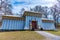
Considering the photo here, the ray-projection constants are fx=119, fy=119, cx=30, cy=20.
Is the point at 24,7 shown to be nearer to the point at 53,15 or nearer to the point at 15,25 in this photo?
the point at 15,25

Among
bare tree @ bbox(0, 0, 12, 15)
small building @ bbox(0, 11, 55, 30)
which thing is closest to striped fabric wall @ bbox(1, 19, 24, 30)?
small building @ bbox(0, 11, 55, 30)

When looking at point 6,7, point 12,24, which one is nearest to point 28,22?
point 12,24

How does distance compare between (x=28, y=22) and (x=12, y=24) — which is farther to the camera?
(x=28, y=22)

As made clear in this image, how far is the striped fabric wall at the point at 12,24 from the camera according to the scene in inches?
171

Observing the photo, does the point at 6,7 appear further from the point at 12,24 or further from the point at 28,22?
the point at 28,22

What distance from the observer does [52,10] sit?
463 centimetres

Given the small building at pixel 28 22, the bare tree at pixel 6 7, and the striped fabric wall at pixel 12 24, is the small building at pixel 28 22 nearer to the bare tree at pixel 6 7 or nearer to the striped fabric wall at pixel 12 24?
the striped fabric wall at pixel 12 24

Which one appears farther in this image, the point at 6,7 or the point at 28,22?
the point at 28,22

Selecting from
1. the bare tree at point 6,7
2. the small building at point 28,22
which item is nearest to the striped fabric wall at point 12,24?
the small building at point 28,22

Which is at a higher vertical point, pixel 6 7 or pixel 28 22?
pixel 6 7

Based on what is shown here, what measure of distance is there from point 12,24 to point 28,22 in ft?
2.03

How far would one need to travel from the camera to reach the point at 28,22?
15.1 ft

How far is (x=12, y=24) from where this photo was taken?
176 inches

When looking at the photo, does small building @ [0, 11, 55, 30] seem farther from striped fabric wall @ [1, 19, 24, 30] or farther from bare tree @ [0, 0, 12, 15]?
bare tree @ [0, 0, 12, 15]
